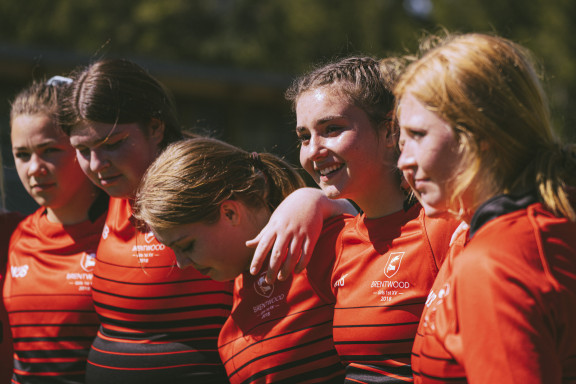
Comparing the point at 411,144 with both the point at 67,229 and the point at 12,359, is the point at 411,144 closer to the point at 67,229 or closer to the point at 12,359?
the point at 67,229

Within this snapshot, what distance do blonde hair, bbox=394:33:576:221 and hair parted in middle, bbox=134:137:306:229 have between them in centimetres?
107

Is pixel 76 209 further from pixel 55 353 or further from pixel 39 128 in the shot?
pixel 55 353

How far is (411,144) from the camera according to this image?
5.48 feet

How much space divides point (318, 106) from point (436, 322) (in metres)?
0.94

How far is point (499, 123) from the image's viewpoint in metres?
1.55

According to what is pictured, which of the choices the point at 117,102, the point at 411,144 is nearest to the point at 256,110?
the point at 117,102

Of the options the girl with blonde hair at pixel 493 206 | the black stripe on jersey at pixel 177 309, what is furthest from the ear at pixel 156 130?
the girl with blonde hair at pixel 493 206

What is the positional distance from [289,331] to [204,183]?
Result: 1.98 feet

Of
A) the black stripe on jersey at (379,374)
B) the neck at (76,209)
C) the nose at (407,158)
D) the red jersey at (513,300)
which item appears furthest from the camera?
the neck at (76,209)

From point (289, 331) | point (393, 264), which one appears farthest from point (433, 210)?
point (289, 331)

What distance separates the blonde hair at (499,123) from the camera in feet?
5.06

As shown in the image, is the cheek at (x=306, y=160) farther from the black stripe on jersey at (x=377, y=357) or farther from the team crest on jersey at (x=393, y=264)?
the black stripe on jersey at (x=377, y=357)

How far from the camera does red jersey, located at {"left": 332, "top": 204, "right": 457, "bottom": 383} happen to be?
2.09 metres

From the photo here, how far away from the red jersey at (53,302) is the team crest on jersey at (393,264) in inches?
56.2
